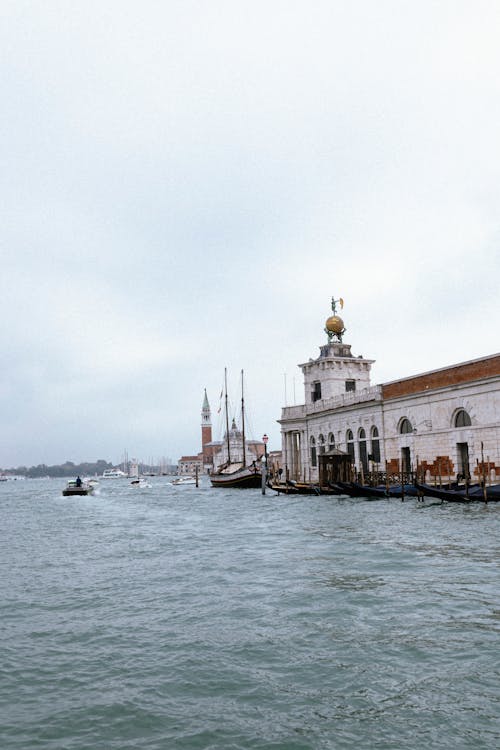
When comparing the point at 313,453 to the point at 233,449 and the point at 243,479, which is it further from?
the point at 233,449

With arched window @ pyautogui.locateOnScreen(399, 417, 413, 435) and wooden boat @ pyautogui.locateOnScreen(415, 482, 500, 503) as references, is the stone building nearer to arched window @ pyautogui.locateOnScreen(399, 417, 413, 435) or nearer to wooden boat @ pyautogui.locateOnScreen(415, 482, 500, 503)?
arched window @ pyautogui.locateOnScreen(399, 417, 413, 435)

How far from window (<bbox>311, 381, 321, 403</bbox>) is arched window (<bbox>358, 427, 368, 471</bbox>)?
419 inches

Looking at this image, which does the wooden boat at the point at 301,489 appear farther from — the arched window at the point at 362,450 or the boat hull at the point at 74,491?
the boat hull at the point at 74,491

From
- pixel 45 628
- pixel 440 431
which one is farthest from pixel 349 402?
pixel 45 628

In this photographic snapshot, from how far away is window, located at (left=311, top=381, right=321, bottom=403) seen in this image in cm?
5722

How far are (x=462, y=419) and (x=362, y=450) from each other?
1202 centimetres

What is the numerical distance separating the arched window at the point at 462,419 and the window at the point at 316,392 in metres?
21.7

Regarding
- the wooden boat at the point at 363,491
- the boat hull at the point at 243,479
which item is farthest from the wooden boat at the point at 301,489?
the boat hull at the point at 243,479

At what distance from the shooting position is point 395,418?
42.1 metres

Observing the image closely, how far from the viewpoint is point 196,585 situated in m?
12.9

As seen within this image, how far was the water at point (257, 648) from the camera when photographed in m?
6.30

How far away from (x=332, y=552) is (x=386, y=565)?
244 cm

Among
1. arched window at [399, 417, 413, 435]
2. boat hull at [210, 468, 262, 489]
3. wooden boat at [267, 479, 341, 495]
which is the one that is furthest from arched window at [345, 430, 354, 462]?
boat hull at [210, 468, 262, 489]

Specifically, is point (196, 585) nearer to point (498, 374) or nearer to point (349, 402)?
point (498, 374)
